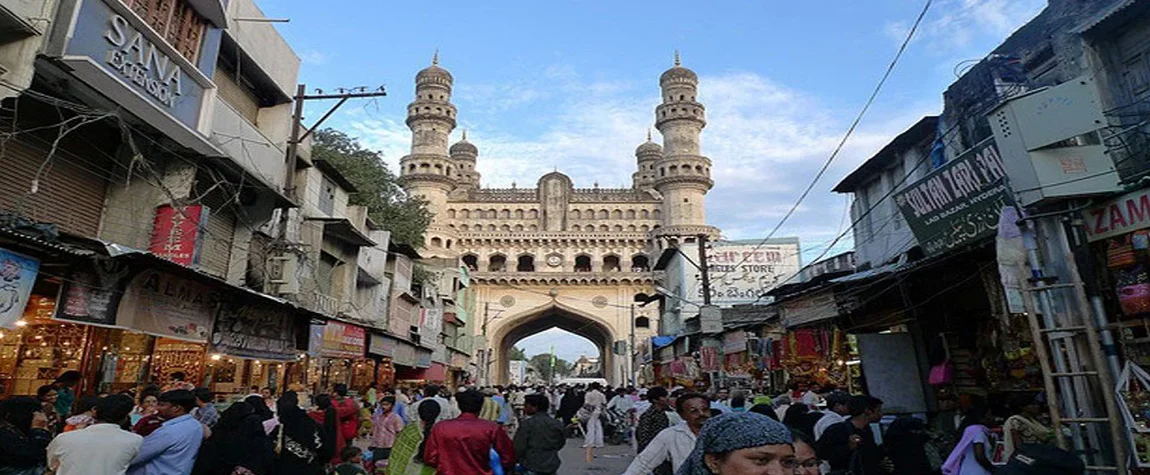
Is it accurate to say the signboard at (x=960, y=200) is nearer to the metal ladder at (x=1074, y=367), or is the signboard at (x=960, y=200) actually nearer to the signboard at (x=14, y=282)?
the metal ladder at (x=1074, y=367)

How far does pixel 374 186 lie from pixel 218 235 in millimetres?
11440

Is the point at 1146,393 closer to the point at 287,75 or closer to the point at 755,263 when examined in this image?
the point at 287,75

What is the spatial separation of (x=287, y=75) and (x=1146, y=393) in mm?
13170

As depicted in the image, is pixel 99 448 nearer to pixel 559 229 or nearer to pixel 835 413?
pixel 835 413

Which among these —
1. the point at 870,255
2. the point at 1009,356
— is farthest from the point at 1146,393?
the point at 870,255

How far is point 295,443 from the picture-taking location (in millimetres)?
4145

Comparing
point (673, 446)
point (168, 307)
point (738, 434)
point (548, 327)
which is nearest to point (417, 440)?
→ point (673, 446)

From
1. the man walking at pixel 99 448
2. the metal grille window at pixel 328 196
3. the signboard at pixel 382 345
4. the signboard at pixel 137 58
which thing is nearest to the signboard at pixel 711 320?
the signboard at pixel 382 345

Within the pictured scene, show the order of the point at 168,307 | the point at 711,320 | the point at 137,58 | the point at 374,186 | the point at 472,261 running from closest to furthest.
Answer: the point at 137,58
the point at 168,307
the point at 711,320
the point at 374,186
the point at 472,261

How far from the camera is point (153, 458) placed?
3547 millimetres

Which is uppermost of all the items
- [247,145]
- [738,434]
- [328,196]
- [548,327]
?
[328,196]

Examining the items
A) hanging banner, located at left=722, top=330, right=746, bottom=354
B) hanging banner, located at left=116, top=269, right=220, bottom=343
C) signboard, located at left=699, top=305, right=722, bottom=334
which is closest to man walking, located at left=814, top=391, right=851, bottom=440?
hanging banner, located at left=116, top=269, right=220, bottom=343

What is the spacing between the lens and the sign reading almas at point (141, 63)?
635cm

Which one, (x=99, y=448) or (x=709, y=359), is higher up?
(x=709, y=359)
